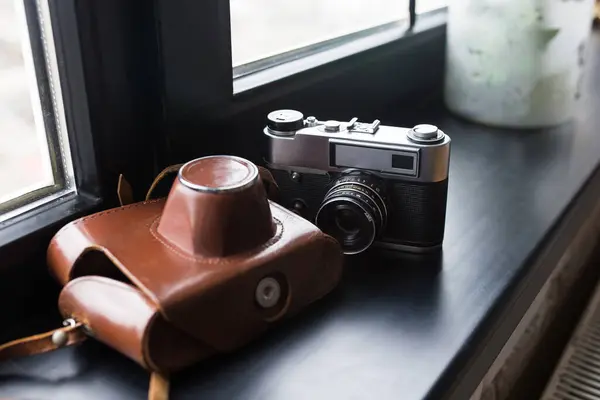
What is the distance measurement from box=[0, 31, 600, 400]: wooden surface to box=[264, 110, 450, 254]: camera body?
0.03 metres

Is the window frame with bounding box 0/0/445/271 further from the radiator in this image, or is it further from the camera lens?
the radiator

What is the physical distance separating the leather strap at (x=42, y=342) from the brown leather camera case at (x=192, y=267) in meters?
0.01

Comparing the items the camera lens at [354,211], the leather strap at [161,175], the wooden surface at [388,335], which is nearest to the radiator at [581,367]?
the wooden surface at [388,335]

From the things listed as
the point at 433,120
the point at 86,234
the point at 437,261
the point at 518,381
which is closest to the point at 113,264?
the point at 86,234

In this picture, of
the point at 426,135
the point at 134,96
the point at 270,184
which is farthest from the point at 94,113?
the point at 426,135

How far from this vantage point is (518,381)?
94 cm

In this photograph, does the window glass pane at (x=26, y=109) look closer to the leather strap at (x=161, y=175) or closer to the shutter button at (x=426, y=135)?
the leather strap at (x=161, y=175)

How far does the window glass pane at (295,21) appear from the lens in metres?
0.70

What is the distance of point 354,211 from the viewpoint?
0.57 meters

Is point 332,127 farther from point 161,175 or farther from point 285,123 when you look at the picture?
point 161,175

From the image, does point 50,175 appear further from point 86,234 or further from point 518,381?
point 518,381

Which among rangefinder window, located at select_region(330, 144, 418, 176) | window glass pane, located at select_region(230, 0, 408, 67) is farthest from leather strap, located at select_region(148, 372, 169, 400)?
window glass pane, located at select_region(230, 0, 408, 67)

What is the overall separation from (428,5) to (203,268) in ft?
2.16

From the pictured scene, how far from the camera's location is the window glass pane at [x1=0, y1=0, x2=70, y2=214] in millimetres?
532
